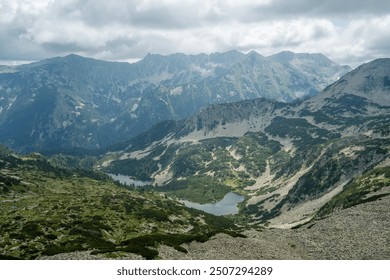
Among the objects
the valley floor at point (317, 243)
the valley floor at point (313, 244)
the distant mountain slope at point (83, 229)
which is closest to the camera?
the valley floor at point (313, 244)

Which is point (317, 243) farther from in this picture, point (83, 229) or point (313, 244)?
point (83, 229)

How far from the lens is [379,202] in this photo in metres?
107

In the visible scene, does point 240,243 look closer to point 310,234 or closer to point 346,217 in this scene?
point 310,234

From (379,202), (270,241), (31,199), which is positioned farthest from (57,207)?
(379,202)

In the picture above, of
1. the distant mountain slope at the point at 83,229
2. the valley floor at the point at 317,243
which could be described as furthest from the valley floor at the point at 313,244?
the distant mountain slope at the point at 83,229

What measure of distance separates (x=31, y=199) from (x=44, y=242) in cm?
9065

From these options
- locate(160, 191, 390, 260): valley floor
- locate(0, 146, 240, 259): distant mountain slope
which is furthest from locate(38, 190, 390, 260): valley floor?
locate(0, 146, 240, 259): distant mountain slope

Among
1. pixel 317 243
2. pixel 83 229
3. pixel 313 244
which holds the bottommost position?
pixel 83 229

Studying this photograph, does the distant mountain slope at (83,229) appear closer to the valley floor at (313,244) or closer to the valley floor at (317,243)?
the valley floor at (313,244)

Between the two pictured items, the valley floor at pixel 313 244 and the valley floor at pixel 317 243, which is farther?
the valley floor at pixel 317 243

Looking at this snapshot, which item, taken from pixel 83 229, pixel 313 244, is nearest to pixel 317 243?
pixel 313 244

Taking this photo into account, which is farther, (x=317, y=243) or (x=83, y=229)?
(x=83, y=229)
